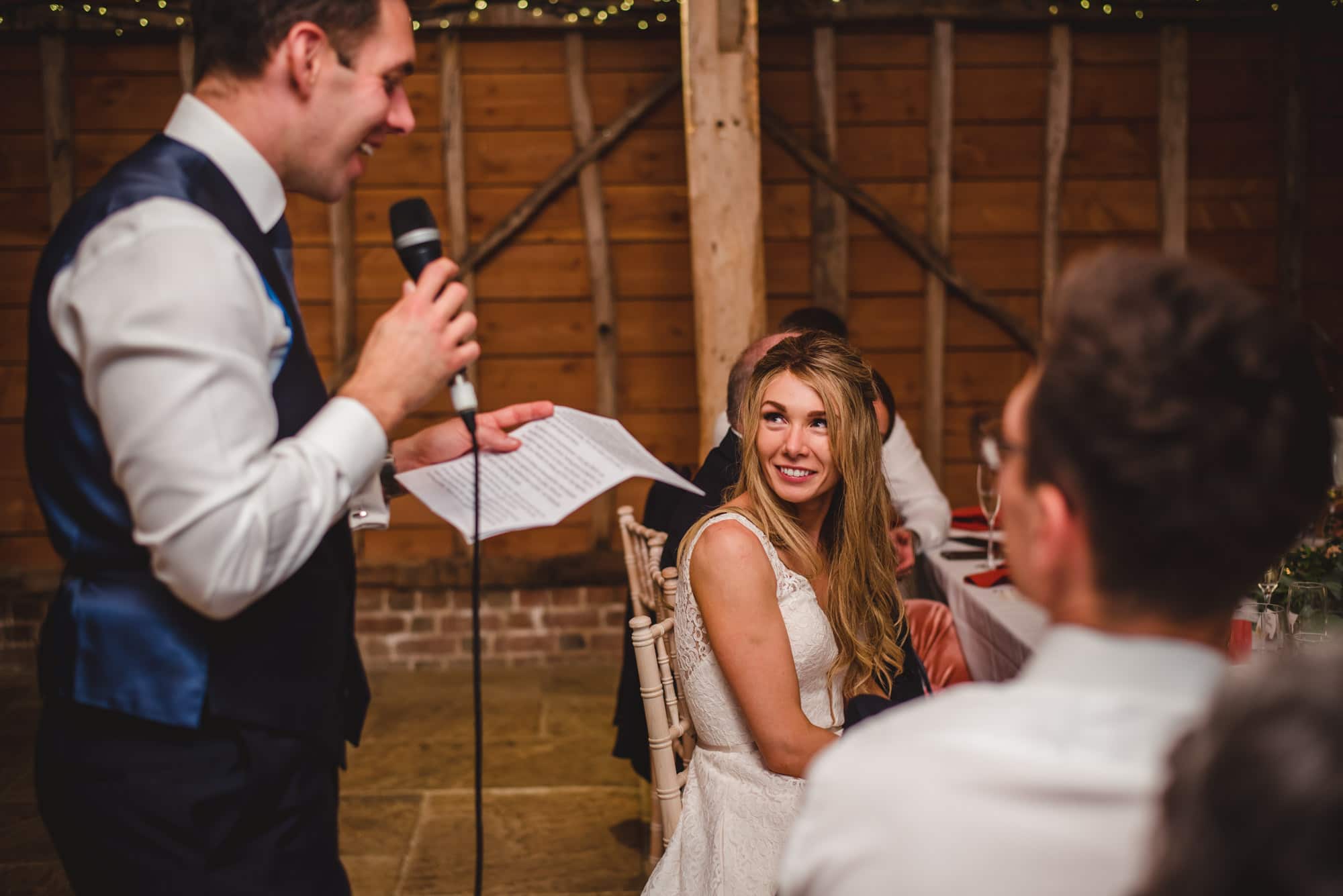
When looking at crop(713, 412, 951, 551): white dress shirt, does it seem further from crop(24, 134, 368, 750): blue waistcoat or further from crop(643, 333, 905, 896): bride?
crop(24, 134, 368, 750): blue waistcoat

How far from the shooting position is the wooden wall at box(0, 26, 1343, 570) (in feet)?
14.1

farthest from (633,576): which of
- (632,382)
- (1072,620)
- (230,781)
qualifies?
(632,382)

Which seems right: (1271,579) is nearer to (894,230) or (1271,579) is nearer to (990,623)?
(990,623)

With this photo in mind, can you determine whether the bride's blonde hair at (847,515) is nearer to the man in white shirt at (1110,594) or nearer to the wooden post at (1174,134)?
the man in white shirt at (1110,594)

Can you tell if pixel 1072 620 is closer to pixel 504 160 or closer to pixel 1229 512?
pixel 1229 512

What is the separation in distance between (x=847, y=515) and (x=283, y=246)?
1161 millimetres

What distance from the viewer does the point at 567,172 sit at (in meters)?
4.25

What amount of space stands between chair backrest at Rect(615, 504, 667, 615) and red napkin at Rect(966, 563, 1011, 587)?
78cm

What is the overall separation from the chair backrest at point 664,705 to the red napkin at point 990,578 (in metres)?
0.94

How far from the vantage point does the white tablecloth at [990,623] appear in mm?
2199

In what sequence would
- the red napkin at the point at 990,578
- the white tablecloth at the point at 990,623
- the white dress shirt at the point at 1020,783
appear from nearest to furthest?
the white dress shirt at the point at 1020,783 < the white tablecloth at the point at 990,623 < the red napkin at the point at 990,578

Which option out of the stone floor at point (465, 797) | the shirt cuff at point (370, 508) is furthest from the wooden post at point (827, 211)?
the shirt cuff at point (370, 508)

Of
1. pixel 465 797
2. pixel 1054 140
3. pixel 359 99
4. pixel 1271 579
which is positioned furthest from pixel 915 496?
pixel 359 99

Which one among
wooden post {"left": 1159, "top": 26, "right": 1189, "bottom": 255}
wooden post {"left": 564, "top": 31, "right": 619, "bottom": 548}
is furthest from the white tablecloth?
wooden post {"left": 1159, "top": 26, "right": 1189, "bottom": 255}
